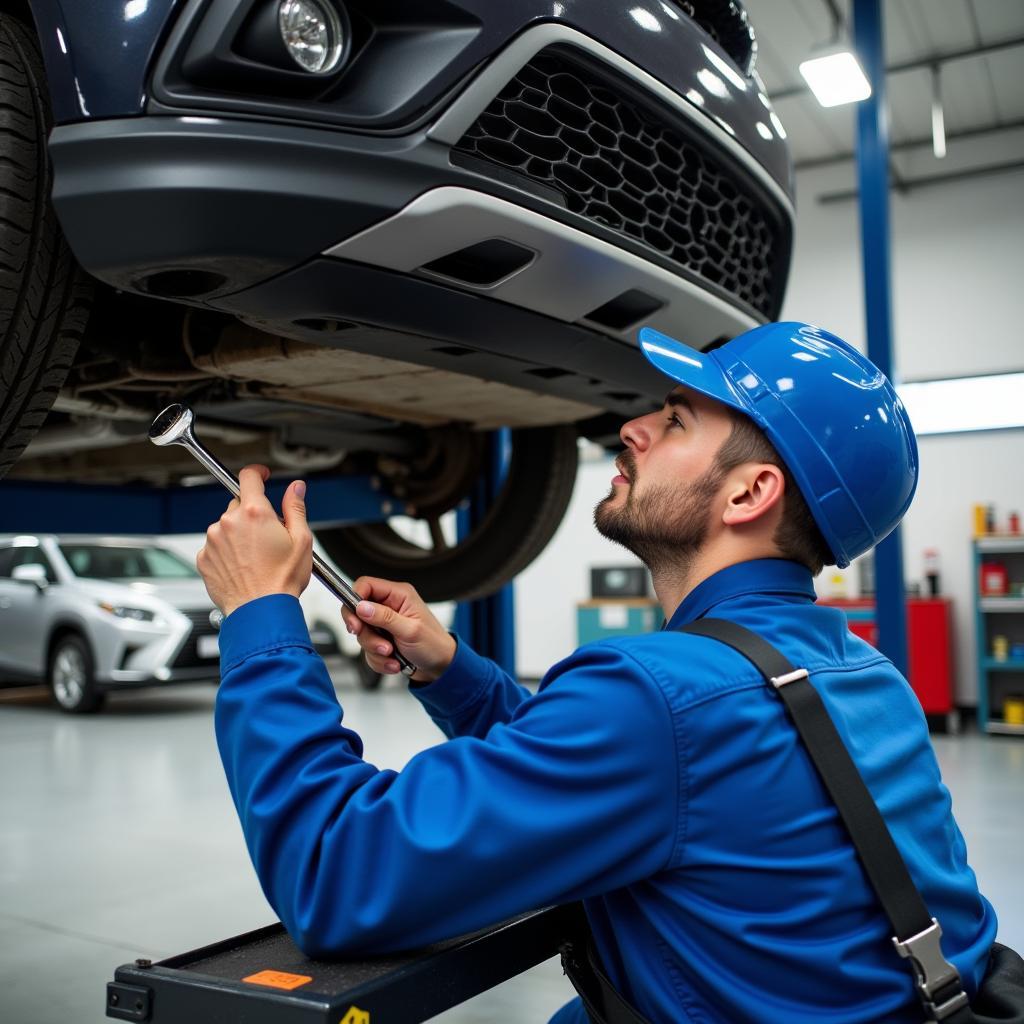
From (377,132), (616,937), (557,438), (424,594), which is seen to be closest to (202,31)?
(377,132)

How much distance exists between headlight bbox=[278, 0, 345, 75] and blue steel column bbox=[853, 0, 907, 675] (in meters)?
2.59

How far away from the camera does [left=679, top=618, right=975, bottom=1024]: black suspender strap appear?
0.79m

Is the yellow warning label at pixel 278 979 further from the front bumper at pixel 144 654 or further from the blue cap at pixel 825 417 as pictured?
the front bumper at pixel 144 654

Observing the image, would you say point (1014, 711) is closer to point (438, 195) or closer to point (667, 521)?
point (667, 521)

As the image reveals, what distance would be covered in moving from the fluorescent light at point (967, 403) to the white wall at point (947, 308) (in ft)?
0.23

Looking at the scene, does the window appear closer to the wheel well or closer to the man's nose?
the wheel well

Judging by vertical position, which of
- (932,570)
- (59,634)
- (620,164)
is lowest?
(59,634)

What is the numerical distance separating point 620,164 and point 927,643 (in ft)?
18.1

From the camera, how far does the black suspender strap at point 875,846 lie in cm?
79

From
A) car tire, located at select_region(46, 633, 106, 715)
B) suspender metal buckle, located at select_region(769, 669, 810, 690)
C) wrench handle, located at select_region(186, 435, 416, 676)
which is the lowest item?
car tire, located at select_region(46, 633, 106, 715)

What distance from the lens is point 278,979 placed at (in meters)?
0.81

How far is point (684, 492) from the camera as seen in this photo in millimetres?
1013

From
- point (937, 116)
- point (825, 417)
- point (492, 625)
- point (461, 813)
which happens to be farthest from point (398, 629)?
point (937, 116)

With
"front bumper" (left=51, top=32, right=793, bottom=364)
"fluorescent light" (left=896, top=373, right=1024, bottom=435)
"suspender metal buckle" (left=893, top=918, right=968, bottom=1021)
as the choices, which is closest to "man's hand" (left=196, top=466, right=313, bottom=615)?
"front bumper" (left=51, top=32, right=793, bottom=364)
